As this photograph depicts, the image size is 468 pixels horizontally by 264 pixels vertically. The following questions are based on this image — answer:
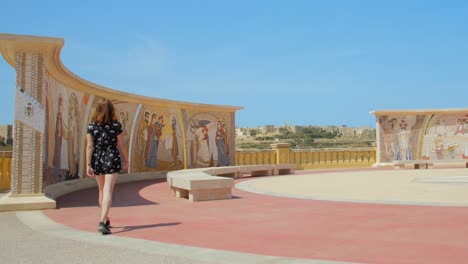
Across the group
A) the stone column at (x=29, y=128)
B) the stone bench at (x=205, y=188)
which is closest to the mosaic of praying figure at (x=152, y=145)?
the stone bench at (x=205, y=188)

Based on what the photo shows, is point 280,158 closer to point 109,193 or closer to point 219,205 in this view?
point 219,205

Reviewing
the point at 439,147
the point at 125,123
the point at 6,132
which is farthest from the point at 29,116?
the point at 6,132

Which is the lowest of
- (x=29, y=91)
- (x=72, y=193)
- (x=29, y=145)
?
(x=72, y=193)

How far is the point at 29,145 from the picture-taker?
416 inches

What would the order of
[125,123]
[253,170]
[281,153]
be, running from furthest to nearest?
[281,153], [253,170], [125,123]

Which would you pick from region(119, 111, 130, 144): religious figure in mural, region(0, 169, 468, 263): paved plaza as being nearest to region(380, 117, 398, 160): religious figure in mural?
region(119, 111, 130, 144): religious figure in mural

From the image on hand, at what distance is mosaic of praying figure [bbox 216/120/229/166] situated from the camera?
24375 millimetres

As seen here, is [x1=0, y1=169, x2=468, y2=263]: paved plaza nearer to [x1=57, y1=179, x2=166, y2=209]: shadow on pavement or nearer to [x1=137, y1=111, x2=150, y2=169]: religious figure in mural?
[x1=57, y1=179, x2=166, y2=209]: shadow on pavement

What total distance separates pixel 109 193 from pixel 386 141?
24369mm

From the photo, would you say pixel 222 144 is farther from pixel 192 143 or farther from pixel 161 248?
pixel 161 248

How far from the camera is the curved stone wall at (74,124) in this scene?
10.5 meters

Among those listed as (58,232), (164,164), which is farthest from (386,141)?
(58,232)

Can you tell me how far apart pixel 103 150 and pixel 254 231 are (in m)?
2.63

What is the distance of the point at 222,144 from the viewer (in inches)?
968
